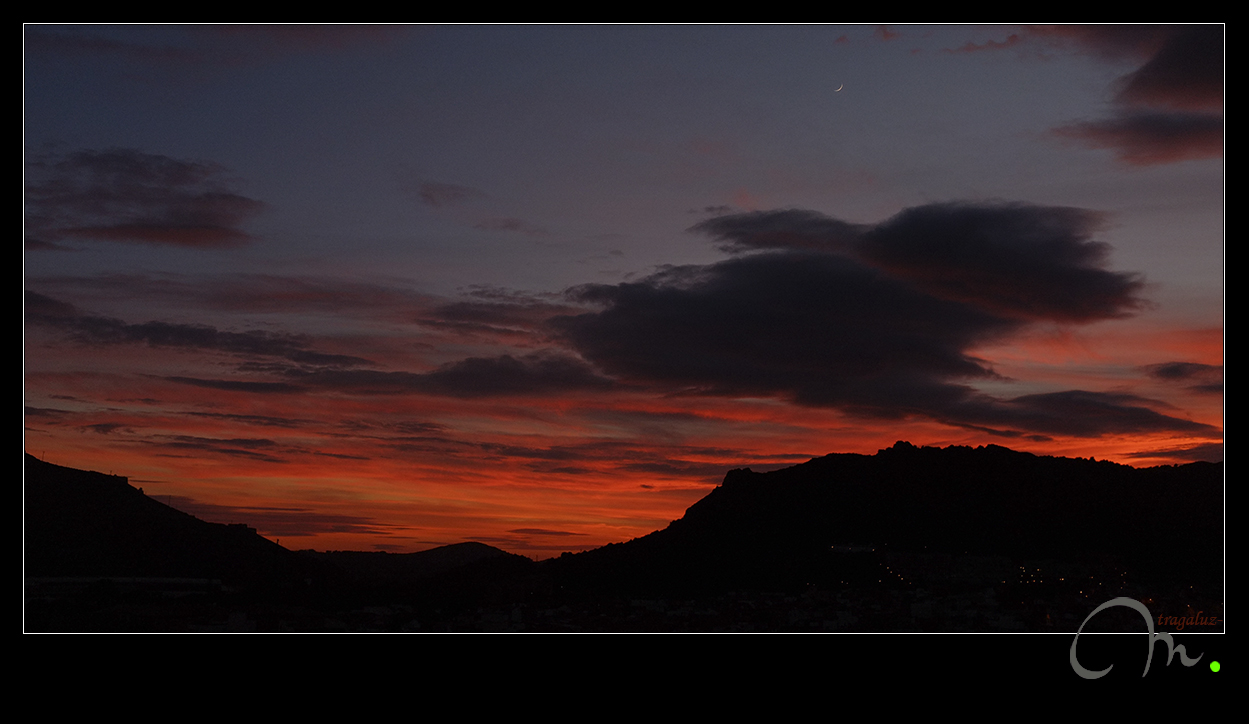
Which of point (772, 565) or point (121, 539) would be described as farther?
point (772, 565)

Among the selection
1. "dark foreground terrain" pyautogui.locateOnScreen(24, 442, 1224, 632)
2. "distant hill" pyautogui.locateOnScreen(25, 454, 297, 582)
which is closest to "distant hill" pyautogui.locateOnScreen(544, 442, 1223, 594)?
"dark foreground terrain" pyautogui.locateOnScreen(24, 442, 1224, 632)

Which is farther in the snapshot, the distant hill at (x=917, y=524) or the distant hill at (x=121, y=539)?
the distant hill at (x=917, y=524)

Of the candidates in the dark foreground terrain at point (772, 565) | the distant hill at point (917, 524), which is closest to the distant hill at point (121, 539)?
the dark foreground terrain at point (772, 565)

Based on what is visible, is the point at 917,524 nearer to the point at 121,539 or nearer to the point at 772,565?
the point at 772,565

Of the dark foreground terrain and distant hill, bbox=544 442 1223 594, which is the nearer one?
the dark foreground terrain

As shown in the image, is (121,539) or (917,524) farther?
(917,524)

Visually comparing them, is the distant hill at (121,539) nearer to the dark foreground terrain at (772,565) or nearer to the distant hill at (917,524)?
the dark foreground terrain at (772,565)

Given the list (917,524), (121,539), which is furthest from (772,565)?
(121,539)

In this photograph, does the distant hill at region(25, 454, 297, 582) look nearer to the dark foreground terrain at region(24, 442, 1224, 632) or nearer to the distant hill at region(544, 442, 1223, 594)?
the dark foreground terrain at region(24, 442, 1224, 632)
